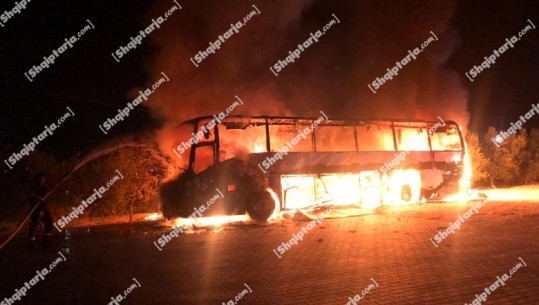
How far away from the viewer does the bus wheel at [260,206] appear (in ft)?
43.3

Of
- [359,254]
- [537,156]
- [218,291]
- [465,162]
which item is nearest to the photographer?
[218,291]

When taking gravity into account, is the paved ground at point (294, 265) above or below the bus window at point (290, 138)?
below

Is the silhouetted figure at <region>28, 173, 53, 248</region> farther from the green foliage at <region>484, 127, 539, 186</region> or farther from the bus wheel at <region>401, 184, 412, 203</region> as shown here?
the green foliage at <region>484, 127, 539, 186</region>

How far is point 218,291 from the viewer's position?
19.5ft

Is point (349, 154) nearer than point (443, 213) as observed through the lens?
No

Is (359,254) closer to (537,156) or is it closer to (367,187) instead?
(367,187)

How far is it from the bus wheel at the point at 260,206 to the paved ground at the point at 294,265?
121 cm

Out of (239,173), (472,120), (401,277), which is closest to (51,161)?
(239,173)

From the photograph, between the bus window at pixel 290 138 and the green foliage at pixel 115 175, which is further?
the green foliage at pixel 115 175

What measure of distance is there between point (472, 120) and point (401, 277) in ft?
137

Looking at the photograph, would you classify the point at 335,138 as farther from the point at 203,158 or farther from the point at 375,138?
the point at 203,158

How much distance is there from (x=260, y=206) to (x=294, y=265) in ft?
19.3

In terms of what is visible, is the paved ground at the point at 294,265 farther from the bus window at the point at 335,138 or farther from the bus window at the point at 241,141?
the bus window at the point at 335,138

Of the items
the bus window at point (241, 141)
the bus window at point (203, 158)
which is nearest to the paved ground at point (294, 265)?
the bus window at point (203, 158)
